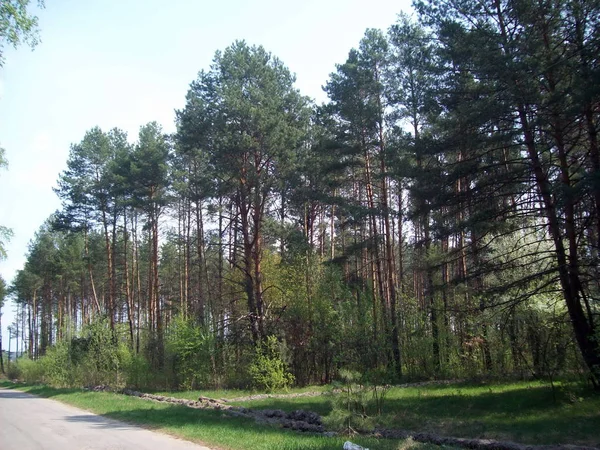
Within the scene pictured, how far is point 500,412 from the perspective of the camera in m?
13.4

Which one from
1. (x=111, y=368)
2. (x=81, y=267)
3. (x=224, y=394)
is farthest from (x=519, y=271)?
(x=81, y=267)

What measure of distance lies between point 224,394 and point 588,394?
14819 millimetres

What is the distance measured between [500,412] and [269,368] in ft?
38.7

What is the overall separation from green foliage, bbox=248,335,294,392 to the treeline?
106mm

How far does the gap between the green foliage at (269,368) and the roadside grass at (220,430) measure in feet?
17.8

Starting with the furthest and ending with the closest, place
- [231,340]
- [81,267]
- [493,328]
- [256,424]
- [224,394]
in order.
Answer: [81,267], [231,340], [224,394], [493,328], [256,424]

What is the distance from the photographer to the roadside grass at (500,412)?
11.1m

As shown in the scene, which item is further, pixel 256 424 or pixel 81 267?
pixel 81 267

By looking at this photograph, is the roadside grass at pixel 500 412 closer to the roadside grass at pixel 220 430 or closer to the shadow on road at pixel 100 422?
the roadside grass at pixel 220 430

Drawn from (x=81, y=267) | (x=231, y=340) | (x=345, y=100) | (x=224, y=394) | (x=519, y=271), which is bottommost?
(x=224, y=394)

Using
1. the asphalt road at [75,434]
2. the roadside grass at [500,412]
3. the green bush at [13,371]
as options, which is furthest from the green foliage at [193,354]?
the green bush at [13,371]

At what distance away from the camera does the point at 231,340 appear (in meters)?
25.9

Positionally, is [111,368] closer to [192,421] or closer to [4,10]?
[192,421]

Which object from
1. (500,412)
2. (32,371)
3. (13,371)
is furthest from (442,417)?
(13,371)
